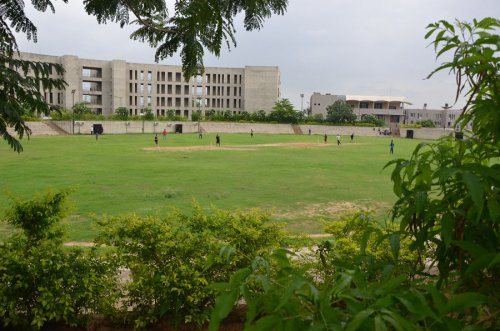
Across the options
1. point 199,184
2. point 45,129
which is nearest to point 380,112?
point 45,129

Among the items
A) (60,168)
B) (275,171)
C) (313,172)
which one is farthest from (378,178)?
(60,168)

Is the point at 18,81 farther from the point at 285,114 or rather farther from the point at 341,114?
the point at 341,114

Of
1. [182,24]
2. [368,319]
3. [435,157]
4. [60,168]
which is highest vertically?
[182,24]

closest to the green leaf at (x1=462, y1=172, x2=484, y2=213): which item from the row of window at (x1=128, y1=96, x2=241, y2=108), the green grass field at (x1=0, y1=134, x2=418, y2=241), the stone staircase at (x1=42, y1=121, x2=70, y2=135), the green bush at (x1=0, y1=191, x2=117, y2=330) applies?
the green bush at (x1=0, y1=191, x2=117, y2=330)

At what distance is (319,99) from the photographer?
357ft

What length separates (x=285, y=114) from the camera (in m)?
81.0

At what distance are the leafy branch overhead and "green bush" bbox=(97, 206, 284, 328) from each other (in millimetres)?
2095

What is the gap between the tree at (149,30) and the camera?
121 inches

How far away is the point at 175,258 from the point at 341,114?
279ft

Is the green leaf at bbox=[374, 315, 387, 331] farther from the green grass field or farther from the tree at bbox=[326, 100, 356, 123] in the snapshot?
the tree at bbox=[326, 100, 356, 123]

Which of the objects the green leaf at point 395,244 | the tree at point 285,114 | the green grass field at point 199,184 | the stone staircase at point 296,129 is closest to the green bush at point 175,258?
the green grass field at point 199,184

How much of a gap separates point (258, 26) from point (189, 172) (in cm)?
1902

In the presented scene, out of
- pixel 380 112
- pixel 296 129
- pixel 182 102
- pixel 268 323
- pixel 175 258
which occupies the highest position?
pixel 182 102

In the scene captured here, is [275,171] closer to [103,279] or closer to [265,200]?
[265,200]
